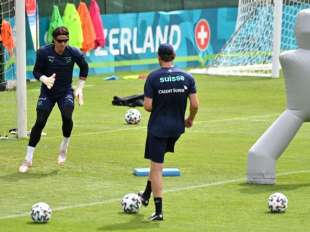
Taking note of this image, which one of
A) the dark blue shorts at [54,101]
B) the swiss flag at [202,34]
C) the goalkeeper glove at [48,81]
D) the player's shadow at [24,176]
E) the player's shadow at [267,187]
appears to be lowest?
the swiss flag at [202,34]

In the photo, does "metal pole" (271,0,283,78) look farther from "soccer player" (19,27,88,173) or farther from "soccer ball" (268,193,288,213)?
"soccer ball" (268,193,288,213)

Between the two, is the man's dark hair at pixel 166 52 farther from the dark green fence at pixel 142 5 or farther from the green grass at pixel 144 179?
the dark green fence at pixel 142 5

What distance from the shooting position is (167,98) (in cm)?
1350

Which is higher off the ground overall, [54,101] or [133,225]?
[54,101]

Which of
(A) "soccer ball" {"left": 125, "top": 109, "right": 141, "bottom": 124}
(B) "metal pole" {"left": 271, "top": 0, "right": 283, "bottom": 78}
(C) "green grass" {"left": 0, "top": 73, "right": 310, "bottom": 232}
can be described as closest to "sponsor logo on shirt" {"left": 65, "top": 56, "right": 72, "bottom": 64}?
(C) "green grass" {"left": 0, "top": 73, "right": 310, "bottom": 232}

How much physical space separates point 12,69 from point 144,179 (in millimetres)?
13860

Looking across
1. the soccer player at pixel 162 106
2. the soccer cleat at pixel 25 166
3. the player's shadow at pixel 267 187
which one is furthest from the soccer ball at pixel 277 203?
the soccer cleat at pixel 25 166

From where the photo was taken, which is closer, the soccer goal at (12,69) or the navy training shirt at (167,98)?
the navy training shirt at (167,98)

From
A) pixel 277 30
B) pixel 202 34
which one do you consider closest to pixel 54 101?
pixel 277 30

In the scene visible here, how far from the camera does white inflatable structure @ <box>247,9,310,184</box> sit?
52.0ft

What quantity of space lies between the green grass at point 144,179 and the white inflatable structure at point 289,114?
0.85 ft

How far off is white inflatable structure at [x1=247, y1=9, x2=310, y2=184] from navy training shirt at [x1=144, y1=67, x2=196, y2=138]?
8.25 feet

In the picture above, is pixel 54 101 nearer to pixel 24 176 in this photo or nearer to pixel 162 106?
pixel 24 176

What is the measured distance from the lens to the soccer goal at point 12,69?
2052 centimetres
